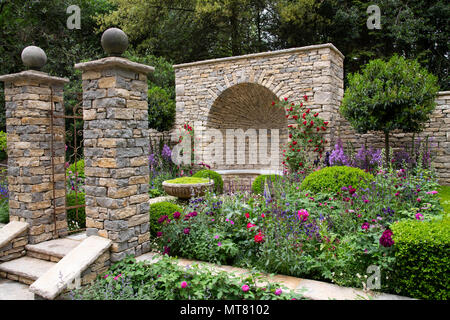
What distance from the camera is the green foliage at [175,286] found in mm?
2338

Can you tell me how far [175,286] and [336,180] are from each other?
269 centimetres

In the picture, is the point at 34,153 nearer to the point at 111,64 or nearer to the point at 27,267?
the point at 27,267

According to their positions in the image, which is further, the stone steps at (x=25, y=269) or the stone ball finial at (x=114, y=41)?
the stone steps at (x=25, y=269)

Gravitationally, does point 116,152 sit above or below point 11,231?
above

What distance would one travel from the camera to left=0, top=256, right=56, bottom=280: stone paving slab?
3100mm

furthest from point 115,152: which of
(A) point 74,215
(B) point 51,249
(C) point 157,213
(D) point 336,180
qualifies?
(D) point 336,180

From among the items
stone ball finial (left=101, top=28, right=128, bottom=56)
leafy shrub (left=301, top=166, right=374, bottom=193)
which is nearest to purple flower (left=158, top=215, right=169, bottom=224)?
stone ball finial (left=101, top=28, right=128, bottom=56)

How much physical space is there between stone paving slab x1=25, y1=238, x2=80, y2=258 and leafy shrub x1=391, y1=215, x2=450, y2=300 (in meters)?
3.07

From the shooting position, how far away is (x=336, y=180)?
425 cm

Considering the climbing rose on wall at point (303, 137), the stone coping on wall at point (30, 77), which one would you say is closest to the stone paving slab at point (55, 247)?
the stone coping on wall at point (30, 77)

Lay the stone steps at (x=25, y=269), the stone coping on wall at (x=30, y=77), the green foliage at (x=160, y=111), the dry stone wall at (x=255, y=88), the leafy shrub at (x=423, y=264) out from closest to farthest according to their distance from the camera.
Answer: the leafy shrub at (x=423, y=264), the stone steps at (x=25, y=269), the stone coping on wall at (x=30, y=77), the dry stone wall at (x=255, y=88), the green foliage at (x=160, y=111)

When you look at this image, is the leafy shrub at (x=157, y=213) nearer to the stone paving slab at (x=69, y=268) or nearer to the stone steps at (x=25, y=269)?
the stone paving slab at (x=69, y=268)

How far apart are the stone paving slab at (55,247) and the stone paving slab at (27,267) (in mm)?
106
